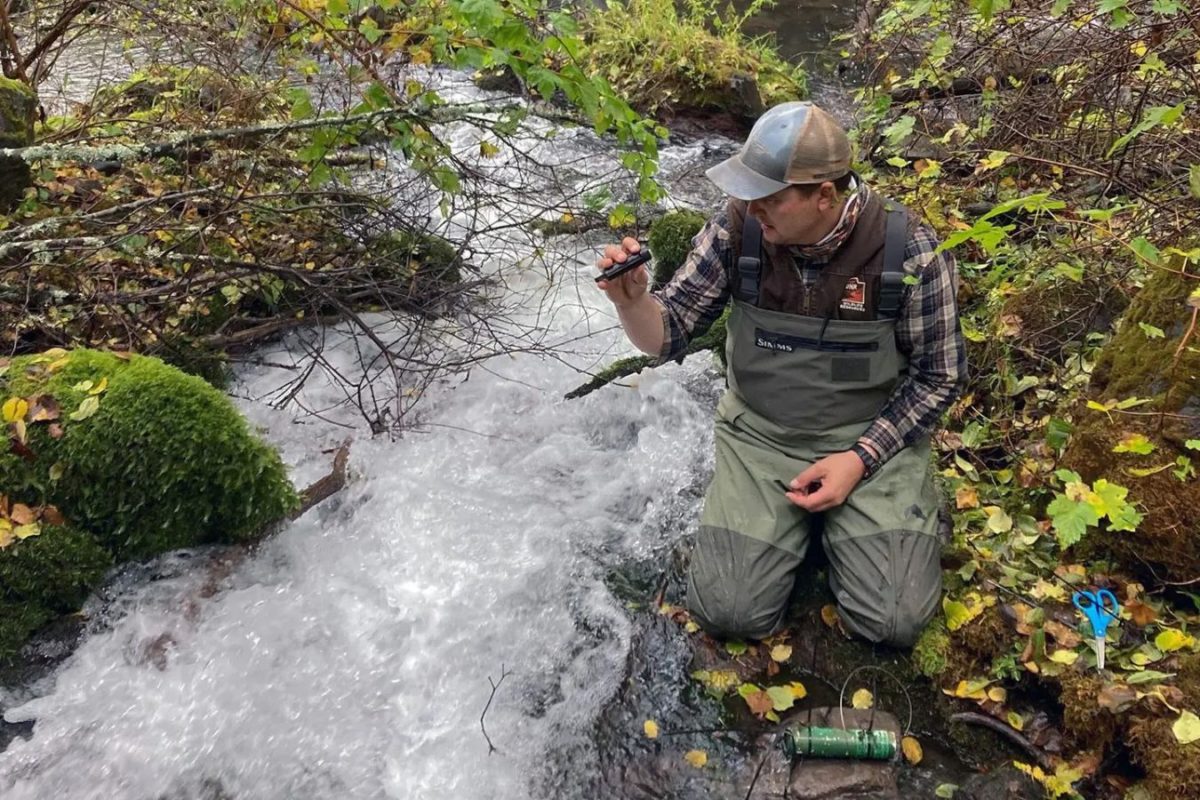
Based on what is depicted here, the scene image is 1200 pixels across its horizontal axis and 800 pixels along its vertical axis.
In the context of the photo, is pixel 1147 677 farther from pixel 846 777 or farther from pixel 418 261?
pixel 418 261

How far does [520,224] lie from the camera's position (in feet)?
16.2

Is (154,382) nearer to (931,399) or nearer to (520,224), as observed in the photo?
(520,224)

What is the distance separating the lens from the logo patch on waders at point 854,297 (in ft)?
9.74

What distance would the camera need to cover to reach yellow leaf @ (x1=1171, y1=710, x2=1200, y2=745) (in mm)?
2346

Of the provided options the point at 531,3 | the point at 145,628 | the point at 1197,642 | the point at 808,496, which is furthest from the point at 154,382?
the point at 1197,642

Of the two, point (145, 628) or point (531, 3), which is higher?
point (531, 3)

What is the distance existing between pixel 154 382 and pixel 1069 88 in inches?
220

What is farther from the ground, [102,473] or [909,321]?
[909,321]

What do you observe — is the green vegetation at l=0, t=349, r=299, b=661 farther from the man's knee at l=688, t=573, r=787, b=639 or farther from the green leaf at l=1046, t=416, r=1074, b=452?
the green leaf at l=1046, t=416, r=1074, b=452

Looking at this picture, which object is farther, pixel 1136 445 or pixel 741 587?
pixel 741 587

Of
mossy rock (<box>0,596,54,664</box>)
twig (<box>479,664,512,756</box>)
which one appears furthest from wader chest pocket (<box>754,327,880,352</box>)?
mossy rock (<box>0,596,54,664</box>)

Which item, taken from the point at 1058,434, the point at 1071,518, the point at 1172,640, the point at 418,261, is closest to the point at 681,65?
the point at 418,261

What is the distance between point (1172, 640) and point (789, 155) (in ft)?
6.77

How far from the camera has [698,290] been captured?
325 cm
